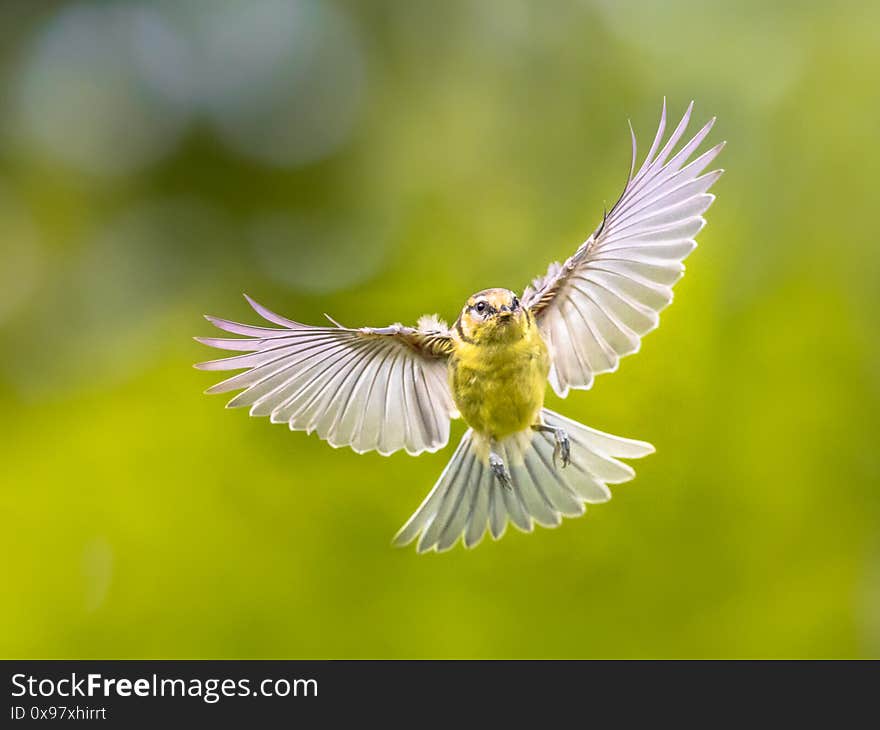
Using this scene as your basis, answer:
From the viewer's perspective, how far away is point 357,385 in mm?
3646

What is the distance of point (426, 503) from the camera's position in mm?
3799

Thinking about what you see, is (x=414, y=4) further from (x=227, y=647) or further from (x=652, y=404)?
(x=227, y=647)

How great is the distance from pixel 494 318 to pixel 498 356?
5.7 inches

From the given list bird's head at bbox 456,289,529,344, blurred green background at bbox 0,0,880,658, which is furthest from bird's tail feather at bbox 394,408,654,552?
blurred green background at bbox 0,0,880,658

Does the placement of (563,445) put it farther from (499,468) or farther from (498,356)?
(498,356)

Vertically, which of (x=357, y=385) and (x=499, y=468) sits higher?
(x=357, y=385)

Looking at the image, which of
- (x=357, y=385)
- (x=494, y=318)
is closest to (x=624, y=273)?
(x=494, y=318)

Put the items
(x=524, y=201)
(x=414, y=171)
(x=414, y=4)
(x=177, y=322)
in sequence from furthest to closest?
(x=414, y=4) < (x=414, y=171) < (x=524, y=201) < (x=177, y=322)

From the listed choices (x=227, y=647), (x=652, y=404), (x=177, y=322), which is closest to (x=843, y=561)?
(x=652, y=404)

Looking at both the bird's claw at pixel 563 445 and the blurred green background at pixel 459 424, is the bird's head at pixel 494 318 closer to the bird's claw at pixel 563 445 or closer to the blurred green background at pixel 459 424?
the bird's claw at pixel 563 445

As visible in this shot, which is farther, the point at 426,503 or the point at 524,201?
the point at 524,201

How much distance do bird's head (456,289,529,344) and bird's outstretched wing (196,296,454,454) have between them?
8.0 inches

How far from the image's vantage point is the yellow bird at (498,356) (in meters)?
3.26

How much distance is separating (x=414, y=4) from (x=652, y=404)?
215 inches
